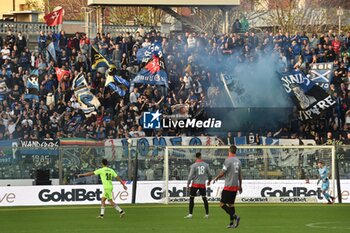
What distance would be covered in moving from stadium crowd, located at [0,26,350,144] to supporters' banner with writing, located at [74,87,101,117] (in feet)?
0.76

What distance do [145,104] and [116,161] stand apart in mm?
5437

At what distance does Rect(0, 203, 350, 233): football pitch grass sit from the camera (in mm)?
31203

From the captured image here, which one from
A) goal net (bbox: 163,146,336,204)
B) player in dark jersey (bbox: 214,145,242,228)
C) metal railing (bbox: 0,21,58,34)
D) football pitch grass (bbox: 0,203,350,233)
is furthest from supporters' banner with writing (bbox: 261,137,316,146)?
player in dark jersey (bbox: 214,145,242,228)

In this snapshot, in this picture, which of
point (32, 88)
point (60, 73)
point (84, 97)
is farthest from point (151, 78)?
point (32, 88)

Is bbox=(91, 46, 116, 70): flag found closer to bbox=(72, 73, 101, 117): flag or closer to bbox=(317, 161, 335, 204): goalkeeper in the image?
bbox=(72, 73, 101, 117): flag

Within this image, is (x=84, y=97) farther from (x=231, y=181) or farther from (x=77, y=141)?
(x=231, y=181)

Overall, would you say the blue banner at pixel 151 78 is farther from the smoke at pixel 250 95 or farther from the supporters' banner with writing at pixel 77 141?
the supporters' banner with writing at pixel 77 141

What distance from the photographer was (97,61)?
51969 mm

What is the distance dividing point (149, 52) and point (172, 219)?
17.9 meters

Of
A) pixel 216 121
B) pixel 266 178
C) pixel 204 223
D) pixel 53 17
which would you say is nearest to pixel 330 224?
pixel 204 223

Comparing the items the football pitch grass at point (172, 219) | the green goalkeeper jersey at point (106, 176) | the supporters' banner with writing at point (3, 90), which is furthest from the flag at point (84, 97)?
the green goalkeeper jersey at point (106, 176)

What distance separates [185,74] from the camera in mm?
52875

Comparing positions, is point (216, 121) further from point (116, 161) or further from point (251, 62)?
point (116, 161)

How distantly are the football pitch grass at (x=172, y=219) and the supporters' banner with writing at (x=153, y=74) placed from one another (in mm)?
9298
